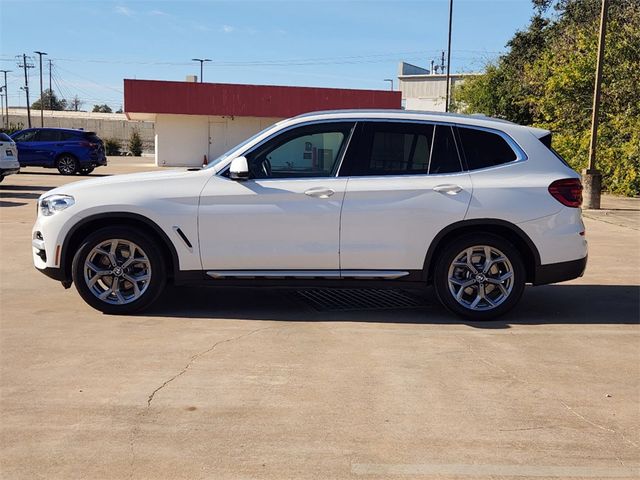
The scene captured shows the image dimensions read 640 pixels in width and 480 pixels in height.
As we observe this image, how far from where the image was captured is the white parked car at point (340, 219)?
6.27 m

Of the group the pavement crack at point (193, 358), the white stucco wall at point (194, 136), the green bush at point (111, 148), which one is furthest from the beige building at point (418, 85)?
the pavement crack at point (193, 358)

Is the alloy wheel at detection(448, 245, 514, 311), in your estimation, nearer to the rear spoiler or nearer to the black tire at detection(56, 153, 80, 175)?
the rear spoiler

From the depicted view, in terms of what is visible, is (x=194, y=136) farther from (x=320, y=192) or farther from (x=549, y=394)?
(x=549, y=394)

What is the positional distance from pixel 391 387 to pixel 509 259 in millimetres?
2207

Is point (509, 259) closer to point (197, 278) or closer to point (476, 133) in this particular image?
point (476, 133)

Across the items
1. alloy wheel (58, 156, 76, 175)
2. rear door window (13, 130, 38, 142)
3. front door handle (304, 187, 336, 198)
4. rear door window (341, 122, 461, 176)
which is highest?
rear door window (13, 130, 38, 142)

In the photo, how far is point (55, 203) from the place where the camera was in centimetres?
640

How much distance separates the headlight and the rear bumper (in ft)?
14.1

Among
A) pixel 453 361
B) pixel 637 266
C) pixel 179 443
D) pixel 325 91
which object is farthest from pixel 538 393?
pixel 325 91

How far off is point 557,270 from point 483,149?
1.30 metres

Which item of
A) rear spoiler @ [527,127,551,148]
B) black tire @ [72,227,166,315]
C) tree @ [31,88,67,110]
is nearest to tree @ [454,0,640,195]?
rear spoiler @ [527,127,551,148]

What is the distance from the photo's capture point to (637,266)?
372 inches

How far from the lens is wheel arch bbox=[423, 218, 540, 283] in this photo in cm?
630

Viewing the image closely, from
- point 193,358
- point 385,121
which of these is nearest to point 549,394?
point 193,358
